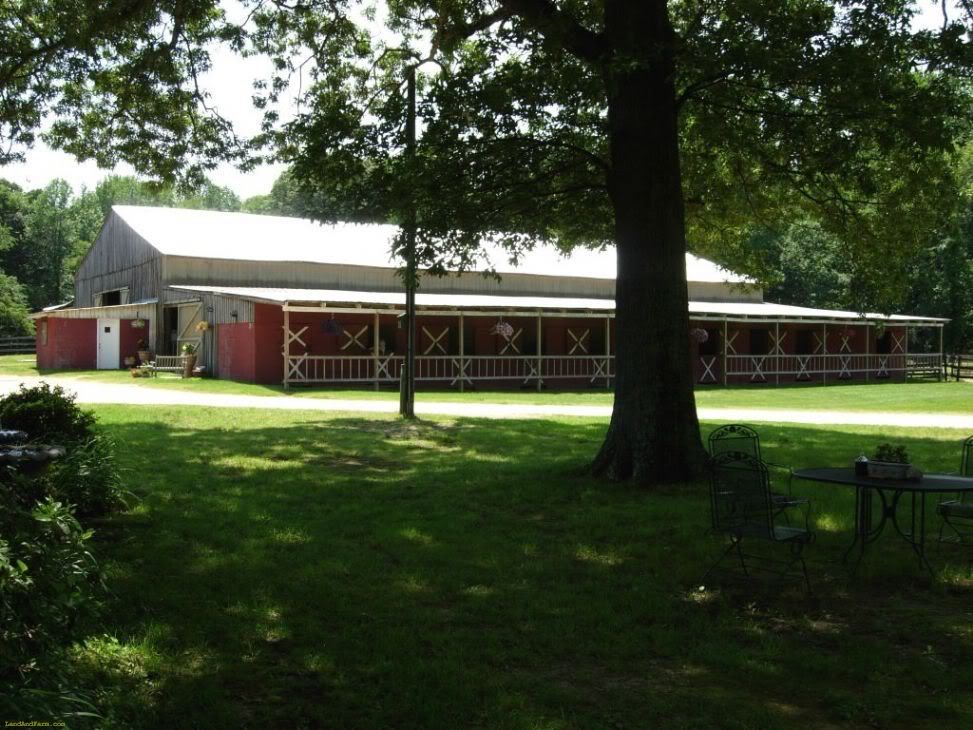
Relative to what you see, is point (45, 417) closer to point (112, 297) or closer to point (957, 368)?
point (112, 297)

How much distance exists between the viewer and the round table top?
5.97 meters

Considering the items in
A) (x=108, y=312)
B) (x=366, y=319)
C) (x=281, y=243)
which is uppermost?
(x=281, y=243)

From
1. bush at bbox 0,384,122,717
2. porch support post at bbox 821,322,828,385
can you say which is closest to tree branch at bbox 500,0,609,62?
bush at bbox 0,384,122,717

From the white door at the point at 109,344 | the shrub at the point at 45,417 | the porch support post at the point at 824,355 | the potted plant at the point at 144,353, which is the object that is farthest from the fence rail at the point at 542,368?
the shrub at the point at 45,417

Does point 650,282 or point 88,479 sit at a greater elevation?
point 650,282

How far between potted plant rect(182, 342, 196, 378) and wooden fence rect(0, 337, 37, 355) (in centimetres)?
2824

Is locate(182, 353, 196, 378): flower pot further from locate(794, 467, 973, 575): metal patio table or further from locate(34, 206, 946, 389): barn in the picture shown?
locate(794, 467, 973, 575): metal patio table

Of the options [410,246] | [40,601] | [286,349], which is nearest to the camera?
[40,601]

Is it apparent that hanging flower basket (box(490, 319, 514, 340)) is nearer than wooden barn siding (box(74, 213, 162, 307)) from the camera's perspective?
Yes

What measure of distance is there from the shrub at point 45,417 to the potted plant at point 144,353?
23958 mm

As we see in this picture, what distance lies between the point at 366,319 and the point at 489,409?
407 inches

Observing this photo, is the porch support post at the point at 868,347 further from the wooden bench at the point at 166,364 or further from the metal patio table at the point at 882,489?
the metal patio table at the point at 882,489

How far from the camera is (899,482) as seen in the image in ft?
20.3

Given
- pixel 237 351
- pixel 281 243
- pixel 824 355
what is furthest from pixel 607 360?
pixel 281 243
